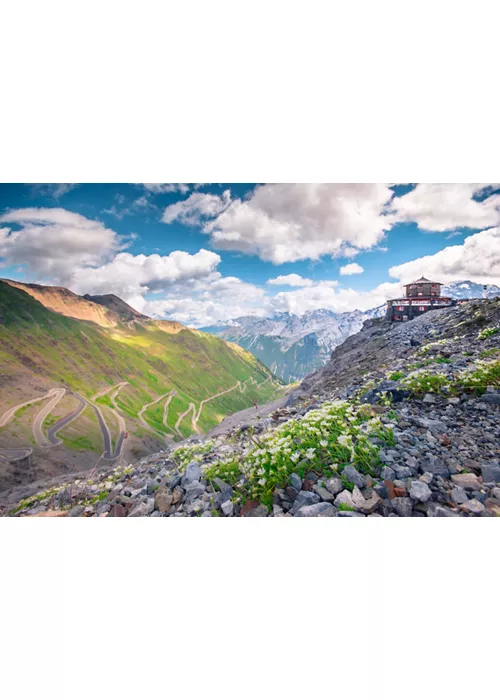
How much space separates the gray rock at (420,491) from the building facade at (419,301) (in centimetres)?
1012

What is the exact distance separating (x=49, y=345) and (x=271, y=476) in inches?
1106

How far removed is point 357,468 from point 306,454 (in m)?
0.46

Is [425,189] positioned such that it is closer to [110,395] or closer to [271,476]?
[271,476]

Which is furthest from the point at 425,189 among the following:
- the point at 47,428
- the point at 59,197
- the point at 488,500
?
the point at 47,428

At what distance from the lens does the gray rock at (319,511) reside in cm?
220

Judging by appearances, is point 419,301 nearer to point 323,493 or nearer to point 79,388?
point 323,493

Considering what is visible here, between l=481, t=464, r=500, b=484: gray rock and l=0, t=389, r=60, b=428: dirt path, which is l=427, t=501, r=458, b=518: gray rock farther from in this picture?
l=0, t=389, r=60, b=428: dirt path

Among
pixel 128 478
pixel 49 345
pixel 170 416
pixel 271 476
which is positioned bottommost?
pixel 170 416

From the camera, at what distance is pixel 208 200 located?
206 inches

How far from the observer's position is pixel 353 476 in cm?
233

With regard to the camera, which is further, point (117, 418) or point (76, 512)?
point (117, 418)

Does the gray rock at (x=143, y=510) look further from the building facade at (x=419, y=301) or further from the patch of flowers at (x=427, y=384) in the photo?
the building facade at (x=419, y=301)

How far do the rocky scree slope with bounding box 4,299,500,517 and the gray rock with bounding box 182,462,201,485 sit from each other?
12 mm

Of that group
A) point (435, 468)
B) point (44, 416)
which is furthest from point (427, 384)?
point (44, 416)
